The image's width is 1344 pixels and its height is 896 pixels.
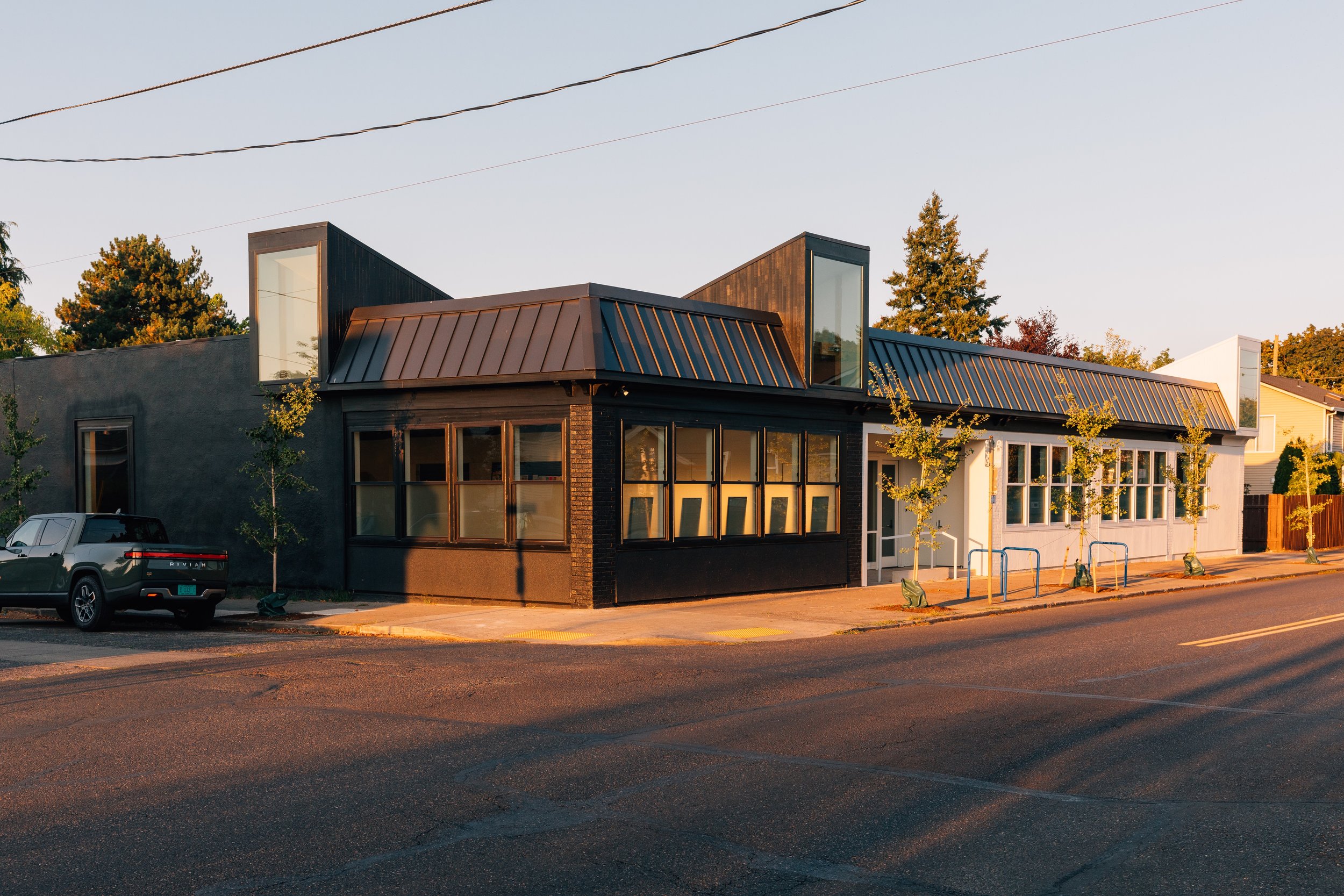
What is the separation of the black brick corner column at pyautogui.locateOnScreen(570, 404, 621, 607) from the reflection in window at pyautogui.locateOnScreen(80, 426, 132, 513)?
11670 millimetres

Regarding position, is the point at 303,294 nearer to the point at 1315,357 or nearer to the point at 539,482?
the point at 539,482

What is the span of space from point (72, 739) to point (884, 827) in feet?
20.8

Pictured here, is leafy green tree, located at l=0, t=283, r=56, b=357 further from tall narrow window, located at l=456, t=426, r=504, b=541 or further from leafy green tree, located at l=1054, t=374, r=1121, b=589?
leafy green tree, located at l=1054, t=374, r=1121, b=589

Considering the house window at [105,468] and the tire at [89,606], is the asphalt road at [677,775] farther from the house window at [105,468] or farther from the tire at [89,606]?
the house window at [105,468]

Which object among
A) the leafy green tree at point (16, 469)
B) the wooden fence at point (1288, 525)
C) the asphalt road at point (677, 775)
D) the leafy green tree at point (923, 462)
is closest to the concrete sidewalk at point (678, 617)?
the leafy green tree at point (923, 462)

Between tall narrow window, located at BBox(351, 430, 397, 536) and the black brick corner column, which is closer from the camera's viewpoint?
the black brick corner column

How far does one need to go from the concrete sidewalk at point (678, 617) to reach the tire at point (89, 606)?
6.20 ft

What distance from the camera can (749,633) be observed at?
1572cm

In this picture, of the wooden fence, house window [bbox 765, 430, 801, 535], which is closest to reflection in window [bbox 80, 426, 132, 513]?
house window [bbox 765, 430, 801, 535]

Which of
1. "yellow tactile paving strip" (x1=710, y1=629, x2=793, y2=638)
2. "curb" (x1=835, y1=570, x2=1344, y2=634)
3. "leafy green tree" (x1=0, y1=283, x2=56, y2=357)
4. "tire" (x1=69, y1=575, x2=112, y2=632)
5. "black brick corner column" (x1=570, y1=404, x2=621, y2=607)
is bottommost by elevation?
"curb" (x1=835, y1=570, x2=1344, y2=634)

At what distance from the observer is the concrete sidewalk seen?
1555cm

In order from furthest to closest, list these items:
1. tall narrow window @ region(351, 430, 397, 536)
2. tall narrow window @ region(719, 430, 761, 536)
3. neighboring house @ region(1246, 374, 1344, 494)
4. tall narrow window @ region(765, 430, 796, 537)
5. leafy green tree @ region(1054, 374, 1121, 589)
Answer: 1. neighboring house @ region(1246, 374, 1344, 494)
2. leafy green tree @ region(1054, 374, 1121, 589)
3. tall narrow window @ region(765, 430, 796, 537)
4. tall narrow window @ region(351, 430, 397, 536)
5. tall narrow window @ region(719, 430, 761, 536)

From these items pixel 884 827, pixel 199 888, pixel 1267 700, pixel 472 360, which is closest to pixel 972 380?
pixel 472 360

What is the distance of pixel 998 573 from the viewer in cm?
2639
